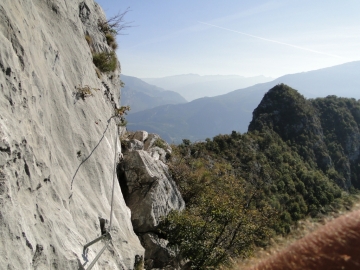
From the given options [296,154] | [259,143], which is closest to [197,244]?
[259,143]

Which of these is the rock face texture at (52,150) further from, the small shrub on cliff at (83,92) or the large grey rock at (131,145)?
the large grey rock at (131,145)

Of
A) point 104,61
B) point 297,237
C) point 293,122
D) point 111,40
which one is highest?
point 111,40

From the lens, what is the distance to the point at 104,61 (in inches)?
529

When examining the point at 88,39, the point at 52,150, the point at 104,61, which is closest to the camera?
the point at 52,150

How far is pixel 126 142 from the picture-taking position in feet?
47.9

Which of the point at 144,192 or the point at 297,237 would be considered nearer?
the point at 297,237

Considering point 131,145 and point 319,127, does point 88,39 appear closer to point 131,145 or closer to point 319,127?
point 131,145

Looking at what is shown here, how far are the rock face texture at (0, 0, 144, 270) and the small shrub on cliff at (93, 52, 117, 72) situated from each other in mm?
1960

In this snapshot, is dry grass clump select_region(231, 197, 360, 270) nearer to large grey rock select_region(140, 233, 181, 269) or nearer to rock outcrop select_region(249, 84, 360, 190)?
large grey rock select_region(140, 233, 181, 269)

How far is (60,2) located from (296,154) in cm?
5509

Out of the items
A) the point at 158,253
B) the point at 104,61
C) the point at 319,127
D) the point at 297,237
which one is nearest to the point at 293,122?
the point at 319,127

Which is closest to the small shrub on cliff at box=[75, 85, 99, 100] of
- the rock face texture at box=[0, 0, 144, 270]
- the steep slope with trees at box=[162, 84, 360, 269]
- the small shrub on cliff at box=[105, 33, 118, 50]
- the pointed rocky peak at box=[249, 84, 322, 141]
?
the rock face texture at box=[0, 0, 144, 270]

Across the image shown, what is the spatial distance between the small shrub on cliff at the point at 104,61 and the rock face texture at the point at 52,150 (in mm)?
1960

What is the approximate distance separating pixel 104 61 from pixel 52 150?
7.53 m
